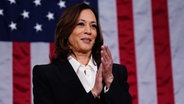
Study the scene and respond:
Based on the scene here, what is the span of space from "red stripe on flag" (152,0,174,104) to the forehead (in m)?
0.92

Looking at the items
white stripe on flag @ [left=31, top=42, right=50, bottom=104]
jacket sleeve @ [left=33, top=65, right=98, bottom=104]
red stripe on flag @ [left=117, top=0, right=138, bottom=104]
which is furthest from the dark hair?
red stripe on flag @ [left=117, top=0, right=138, bottom=104]

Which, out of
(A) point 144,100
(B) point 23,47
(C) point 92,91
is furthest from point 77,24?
(A) point 144,100

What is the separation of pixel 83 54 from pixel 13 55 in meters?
0.78

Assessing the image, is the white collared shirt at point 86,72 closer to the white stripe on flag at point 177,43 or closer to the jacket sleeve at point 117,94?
the jacket sleeve at point 117,94

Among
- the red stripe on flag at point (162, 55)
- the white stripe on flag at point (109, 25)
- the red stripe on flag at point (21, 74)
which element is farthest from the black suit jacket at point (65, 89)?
the red stripe on flag at point (162, 55)

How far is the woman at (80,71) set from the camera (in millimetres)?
1358

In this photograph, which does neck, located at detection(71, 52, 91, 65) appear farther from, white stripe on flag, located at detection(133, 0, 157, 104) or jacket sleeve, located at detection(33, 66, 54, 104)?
white stripe on flag, located at detection(133, 0, 157, 104)

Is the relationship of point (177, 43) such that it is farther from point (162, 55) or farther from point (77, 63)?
point (77, 63)

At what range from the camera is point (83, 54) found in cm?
153

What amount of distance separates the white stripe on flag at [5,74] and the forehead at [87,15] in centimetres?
76

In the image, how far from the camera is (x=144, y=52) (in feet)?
7.87

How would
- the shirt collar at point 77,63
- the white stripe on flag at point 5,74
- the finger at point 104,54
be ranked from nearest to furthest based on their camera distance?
1. the finger at point 104,54
2. the shirt collar at point 77,63
3. the white stripe on flag at point 5,74

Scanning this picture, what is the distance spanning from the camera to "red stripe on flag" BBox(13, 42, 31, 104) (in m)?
2.20

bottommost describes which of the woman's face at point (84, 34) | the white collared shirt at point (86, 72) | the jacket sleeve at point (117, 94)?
the jacket sleeve at point (117, 94)
